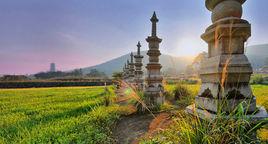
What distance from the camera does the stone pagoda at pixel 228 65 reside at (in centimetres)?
267

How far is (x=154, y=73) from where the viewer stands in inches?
315

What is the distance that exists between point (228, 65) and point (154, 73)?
5.34 meters

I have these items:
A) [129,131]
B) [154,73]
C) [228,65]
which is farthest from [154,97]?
[228,65]

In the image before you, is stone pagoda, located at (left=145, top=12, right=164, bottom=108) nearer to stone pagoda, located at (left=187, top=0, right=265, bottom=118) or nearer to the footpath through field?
the footpath through field

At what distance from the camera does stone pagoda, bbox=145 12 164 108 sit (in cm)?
767

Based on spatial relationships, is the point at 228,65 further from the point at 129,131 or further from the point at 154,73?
the point at 154,73

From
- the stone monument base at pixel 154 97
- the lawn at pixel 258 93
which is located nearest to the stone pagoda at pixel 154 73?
the stone monument base at pixel 154 97

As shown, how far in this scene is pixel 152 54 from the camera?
8086 mm

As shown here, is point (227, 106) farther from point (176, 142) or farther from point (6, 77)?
point (6, 77)

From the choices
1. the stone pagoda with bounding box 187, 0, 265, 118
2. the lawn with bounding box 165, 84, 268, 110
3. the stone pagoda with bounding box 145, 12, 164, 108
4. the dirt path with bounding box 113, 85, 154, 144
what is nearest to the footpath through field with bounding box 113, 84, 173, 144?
the dirt path with bounding box 113, 85, 154, 144

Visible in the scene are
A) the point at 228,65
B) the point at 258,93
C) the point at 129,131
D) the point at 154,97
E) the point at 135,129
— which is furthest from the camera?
the point at 258,93

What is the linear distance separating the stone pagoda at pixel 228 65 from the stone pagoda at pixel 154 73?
4.70 meters

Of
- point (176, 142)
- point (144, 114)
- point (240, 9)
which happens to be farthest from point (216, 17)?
point (144, 114)

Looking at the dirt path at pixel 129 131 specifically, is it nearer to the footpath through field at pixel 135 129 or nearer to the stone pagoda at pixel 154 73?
the footpath through field at pixel 135 129
